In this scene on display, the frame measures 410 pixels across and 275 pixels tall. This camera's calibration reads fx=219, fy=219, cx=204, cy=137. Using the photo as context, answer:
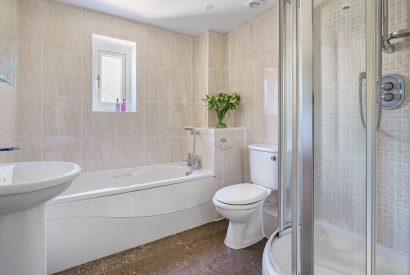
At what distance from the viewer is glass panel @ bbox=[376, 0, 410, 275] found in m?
1.27

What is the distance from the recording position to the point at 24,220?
1032 mm

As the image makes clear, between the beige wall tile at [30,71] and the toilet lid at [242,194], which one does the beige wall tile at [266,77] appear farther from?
the beige wall tile at [30,71]

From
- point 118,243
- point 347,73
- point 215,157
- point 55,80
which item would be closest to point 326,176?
point 347,73

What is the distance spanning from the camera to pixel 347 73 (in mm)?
1191

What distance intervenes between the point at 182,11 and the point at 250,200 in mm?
1963

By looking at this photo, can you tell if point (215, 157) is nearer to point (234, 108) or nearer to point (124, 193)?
point (234, 108)

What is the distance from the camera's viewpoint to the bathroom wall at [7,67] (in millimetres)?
1491

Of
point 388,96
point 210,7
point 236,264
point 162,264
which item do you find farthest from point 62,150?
point 388,96

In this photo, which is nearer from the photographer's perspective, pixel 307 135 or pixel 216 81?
pixel 307 135

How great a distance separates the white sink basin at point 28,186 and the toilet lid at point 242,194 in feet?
3.74

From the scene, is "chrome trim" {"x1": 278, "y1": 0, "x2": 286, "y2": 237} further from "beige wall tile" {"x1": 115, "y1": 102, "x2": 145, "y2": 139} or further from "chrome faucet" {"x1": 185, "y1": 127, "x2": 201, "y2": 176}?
"beige wall tile" {"x1": 115, "y1": 102, "x2": 145, "y2": 139}

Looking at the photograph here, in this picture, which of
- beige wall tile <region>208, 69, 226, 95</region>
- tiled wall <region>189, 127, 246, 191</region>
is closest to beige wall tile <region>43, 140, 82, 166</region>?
tiled wall <region>189, 127, 246, 191</region>

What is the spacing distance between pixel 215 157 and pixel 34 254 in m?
1.65

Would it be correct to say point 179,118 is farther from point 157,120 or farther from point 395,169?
point 395,169
